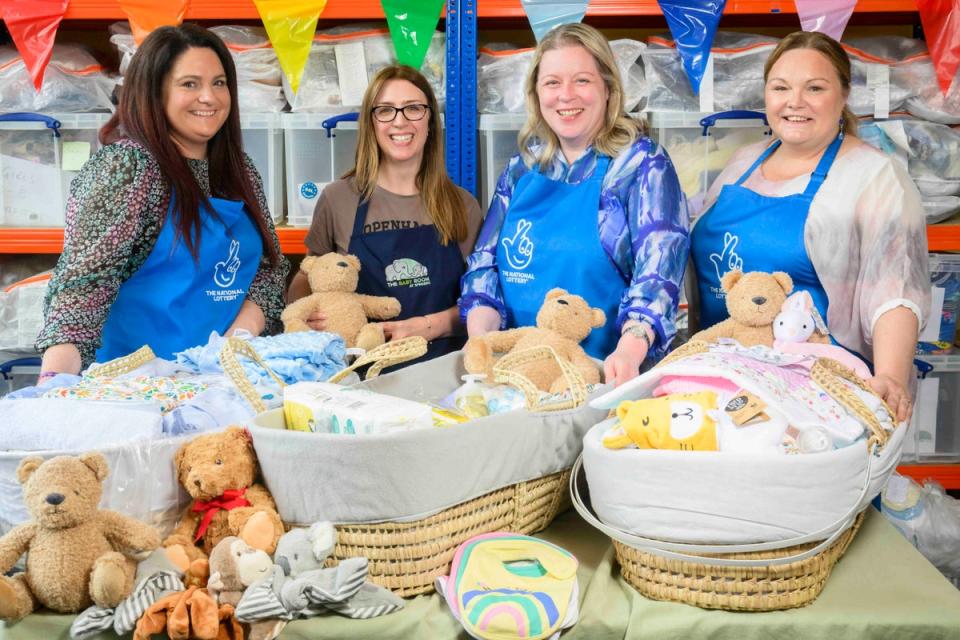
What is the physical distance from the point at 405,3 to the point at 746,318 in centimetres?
129

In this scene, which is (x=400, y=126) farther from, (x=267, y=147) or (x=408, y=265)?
(x=267, y=147)

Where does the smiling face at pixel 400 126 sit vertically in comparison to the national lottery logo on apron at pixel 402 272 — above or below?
above

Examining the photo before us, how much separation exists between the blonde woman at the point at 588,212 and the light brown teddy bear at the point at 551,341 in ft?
0.54

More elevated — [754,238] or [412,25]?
[412,25]

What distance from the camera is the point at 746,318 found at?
4.71 ft

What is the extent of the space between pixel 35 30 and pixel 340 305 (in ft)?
4.01

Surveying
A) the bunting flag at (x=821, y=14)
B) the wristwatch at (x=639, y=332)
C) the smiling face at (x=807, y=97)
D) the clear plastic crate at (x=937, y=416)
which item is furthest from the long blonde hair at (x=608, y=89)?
the clear plastic crate at (x=937, y=416)

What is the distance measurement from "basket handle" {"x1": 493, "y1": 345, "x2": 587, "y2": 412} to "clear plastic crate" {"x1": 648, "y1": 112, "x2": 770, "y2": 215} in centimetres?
117

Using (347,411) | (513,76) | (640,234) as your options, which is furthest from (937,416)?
(347,411)

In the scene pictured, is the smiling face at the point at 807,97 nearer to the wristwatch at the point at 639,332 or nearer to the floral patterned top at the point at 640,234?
the floral patterned top at the point at 640,234

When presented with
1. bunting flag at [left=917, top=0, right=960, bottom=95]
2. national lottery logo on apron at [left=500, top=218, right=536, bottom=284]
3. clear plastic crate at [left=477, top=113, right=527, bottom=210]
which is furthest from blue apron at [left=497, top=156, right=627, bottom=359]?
bunting flag at [left=917, top=0, right=960, bottom=95]

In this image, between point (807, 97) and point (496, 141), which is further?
point (496, 141)

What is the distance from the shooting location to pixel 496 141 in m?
2.39

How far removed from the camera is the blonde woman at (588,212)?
5.44 feet
